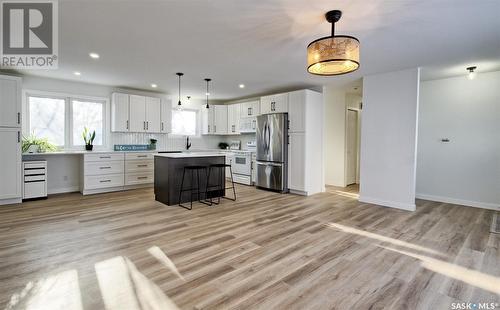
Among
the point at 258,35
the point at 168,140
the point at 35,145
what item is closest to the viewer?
the point at 258,35

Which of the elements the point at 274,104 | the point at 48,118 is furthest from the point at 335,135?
the point at 48,118

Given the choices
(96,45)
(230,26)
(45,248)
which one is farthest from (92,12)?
(45,248)

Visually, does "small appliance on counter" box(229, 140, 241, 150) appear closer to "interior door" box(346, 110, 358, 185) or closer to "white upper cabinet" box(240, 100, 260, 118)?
"white upper cabinet" box(240, 100, 260, 118)

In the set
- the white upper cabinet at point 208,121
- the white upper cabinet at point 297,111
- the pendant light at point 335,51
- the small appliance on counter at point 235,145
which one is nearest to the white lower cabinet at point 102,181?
the white upper cabinet at point 208,121

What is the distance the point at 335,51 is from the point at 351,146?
5.18 m

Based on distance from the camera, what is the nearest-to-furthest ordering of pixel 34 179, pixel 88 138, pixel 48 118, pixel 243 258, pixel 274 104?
1. pixel 243 258
2. pixel 34 179
3. pixel 48 118
4. pixel 88 138
5. pixel 274 104

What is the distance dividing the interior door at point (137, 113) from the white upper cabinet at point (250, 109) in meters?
2.69

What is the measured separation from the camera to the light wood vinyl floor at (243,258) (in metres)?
1.89

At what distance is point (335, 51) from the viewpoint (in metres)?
2.25

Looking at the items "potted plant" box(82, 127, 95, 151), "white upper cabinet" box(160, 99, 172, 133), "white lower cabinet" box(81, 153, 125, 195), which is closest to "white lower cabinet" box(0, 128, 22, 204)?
"white lower cabinet" box(81, 153, 125, 195)

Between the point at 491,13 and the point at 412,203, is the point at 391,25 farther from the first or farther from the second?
the point at 412,203

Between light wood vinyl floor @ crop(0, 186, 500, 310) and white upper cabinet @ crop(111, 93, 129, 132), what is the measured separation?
7.44ft

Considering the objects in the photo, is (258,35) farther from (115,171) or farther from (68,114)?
(68,114)

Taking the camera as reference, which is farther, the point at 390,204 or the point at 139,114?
the point at 139,114
